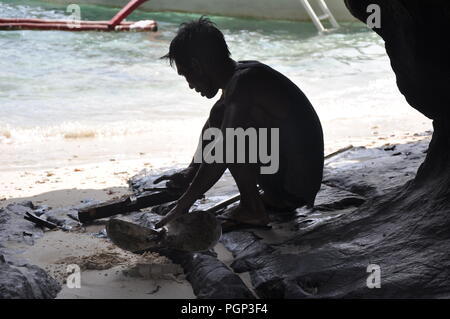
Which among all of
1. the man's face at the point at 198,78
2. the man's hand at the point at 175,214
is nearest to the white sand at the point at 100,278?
the man's hand at the point at 175,214

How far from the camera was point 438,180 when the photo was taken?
3.28 metres

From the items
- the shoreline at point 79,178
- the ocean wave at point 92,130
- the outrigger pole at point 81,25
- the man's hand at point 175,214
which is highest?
the man's hand at point 175,214

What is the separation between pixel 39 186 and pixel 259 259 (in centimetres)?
268

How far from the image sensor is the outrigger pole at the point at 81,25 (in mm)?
15719

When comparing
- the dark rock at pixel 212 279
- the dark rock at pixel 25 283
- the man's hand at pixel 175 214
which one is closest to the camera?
the dark rock at pixel 25 283

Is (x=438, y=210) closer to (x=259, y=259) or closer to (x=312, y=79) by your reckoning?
(x=259, y=259)

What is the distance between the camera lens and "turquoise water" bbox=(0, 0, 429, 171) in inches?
315

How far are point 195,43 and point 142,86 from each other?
8611mm

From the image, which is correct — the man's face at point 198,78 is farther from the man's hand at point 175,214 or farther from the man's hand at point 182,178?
the man's hand at point 175,214

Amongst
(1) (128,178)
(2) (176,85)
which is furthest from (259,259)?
(2) (176,85)

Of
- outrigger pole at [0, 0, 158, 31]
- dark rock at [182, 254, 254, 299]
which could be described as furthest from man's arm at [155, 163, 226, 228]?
outrigger pole at [0, 0, 158, 31]

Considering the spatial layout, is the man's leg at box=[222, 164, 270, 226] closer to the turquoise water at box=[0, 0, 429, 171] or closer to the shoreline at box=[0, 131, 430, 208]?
the shoreline at box=[0, 131, 430, 208]

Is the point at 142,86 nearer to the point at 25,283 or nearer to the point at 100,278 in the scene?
the point at 100,278
